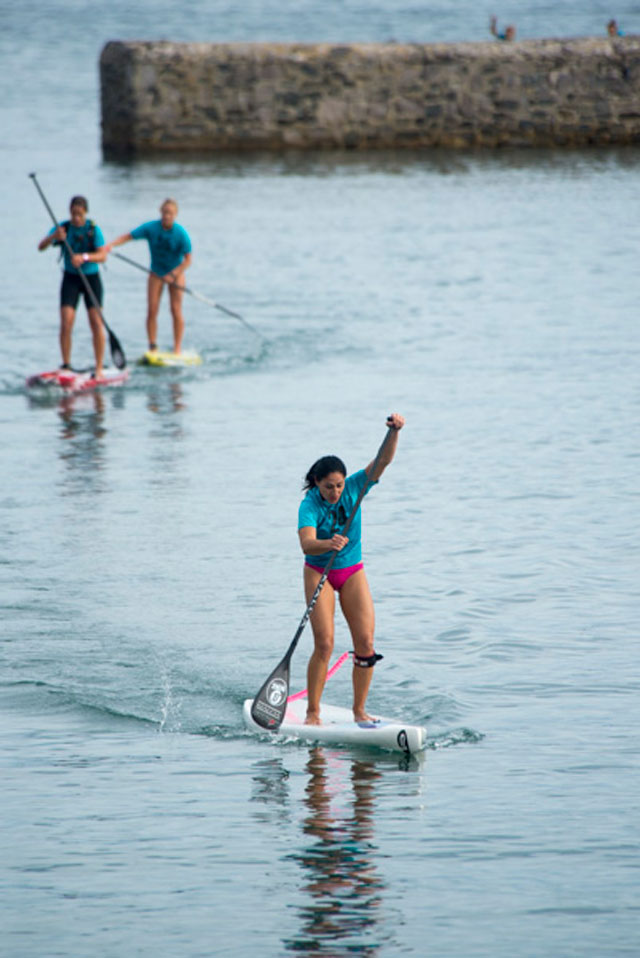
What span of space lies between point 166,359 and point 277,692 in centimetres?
1154

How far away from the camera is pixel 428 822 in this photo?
8266 mm

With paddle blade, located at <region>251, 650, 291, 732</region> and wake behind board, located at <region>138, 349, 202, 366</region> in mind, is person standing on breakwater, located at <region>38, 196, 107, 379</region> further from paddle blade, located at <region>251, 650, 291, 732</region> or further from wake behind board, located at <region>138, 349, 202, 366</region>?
paddle blade, located at <region>251, 650, 291, 732</region>

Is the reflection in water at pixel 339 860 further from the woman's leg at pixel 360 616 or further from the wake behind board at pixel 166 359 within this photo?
the wake behind board at pixel 166 359

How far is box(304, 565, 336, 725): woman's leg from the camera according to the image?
929 cm

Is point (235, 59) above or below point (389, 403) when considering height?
above

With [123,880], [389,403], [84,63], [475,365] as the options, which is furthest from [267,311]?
[84,63]

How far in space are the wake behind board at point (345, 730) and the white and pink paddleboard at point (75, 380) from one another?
31.8 feet

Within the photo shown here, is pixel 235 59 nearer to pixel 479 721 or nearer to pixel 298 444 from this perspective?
pixel 298 444

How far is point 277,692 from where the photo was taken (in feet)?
30.6

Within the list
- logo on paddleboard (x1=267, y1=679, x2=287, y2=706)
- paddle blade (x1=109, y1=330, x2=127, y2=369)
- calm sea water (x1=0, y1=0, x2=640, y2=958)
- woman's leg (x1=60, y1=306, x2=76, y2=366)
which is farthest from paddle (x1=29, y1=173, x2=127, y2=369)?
logo on paddleboard (x1=267, y1=679, x2=287, y2=706)

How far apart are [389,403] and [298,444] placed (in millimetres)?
2152

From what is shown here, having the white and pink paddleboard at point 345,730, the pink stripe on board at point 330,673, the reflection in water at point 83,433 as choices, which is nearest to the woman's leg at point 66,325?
the reflection in water at point 83,433

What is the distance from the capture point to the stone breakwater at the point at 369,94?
41094 millimetres

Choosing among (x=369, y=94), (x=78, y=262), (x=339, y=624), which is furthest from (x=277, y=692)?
(x=369, y=94)
